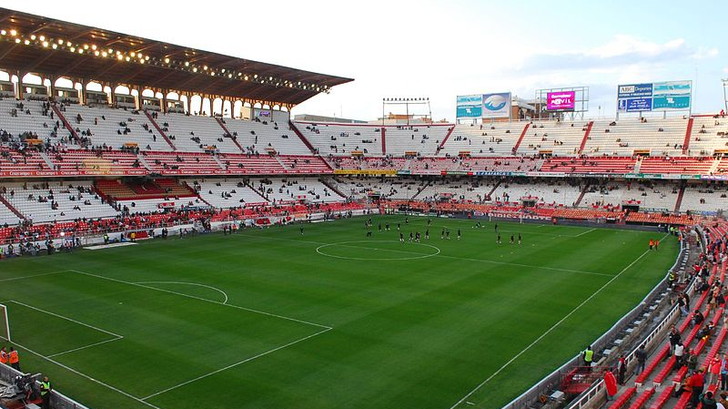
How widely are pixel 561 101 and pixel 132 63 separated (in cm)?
5881

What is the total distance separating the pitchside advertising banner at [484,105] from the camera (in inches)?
3287

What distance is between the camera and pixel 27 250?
3756 cm

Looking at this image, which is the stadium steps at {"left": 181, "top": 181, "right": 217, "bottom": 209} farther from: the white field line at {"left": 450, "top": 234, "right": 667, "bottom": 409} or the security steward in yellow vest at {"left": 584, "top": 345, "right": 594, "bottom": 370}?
the security steward in yellow vest at {"left": 584, "top": 345, "right": 594, "bottom": 370}

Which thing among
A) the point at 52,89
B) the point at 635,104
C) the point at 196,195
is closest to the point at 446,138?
the point at 635,104

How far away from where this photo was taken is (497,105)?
84.1m

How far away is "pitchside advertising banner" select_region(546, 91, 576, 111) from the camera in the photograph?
7850 centimetres

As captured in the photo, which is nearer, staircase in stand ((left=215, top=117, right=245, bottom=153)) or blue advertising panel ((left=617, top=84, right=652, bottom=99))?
blue advertising panel ((left=617, top=84, right=652, bottom=99))

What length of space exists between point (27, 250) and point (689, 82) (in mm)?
76244

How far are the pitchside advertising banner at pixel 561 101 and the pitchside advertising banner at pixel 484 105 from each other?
624 cm

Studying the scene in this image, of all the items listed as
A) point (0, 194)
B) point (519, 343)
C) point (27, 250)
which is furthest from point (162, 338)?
point (0, 194)

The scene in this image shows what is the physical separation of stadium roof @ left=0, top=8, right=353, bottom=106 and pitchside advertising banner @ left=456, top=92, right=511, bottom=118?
2147cm

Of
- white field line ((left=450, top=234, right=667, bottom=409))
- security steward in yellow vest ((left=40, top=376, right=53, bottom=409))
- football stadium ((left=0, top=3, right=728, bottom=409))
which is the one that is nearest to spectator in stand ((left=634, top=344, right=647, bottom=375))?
football stadium ((left=0, top=3, right=728, bottom=409))

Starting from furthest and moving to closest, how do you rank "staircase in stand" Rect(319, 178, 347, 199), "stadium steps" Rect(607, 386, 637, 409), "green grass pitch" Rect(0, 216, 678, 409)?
"staircase in stand" Rect(319, 178, 347, 199), "green grass pitch" Rect(0, 216, 678, 409), "stadium steps" Rect(607, 386, 637, 409)

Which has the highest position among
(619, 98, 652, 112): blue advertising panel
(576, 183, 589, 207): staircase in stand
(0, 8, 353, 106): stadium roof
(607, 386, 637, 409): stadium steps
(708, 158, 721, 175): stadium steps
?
(0, 8, 353, 106): stadium roof
